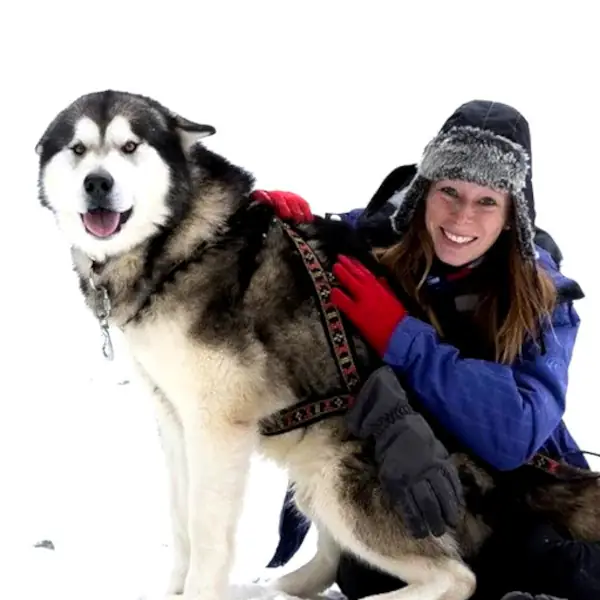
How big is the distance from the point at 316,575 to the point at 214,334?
1.05 meters

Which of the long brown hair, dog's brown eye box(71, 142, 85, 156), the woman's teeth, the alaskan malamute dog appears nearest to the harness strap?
the alaskan malamute dog

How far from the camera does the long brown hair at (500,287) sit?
91.9 inches

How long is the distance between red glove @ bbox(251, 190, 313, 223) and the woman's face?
42cm

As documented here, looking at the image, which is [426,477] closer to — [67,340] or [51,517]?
[51,517]

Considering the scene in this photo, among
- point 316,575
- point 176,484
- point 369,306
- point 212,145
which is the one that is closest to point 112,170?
point 369,306

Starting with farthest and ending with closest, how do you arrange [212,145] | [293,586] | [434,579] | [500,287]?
[212,145]
[293,586]
[500,287]
[434,579]

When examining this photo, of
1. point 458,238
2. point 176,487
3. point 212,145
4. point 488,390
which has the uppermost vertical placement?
point 212,145

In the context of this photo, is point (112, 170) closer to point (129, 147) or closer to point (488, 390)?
point (129, 147)

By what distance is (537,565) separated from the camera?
88.7 inches

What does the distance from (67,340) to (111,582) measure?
340 cm

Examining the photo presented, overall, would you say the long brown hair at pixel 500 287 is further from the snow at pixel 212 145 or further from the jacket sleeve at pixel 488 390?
the snow at pixel 212 145

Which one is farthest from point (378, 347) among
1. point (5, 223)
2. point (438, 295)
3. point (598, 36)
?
point (598, 36)

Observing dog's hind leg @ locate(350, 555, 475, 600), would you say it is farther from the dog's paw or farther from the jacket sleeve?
the dog's paw

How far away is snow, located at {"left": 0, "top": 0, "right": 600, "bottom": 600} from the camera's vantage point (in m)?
3.37
